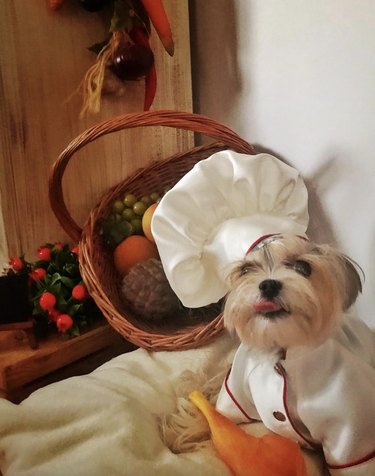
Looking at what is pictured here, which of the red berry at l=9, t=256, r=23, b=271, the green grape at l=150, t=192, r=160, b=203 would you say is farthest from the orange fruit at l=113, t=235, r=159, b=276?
the red berry at l=9, t=256, r=23, b=271

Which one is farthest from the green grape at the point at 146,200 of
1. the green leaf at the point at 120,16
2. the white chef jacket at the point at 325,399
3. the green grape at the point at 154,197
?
the white chef jacket at the point at 325,399

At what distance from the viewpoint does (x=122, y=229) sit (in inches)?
45.1

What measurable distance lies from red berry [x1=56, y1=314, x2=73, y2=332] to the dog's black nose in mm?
495

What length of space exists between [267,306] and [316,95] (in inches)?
20.6

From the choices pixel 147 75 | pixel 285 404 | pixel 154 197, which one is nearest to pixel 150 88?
pixel 147 75

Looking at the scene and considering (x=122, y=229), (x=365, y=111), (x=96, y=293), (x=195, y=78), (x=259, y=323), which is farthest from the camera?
(x=195, y=78)

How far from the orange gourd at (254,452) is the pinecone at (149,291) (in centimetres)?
32

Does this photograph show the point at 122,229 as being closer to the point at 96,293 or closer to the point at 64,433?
the point at 96,293

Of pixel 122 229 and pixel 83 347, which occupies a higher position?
pixel 122 229

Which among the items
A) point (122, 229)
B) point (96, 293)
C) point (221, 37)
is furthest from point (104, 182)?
point (221, 37)

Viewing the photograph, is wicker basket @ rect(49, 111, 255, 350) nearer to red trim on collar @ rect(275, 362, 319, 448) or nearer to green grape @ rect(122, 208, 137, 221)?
green grape @ rect(122, 208, 137, 221)

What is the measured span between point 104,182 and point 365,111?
65 cm

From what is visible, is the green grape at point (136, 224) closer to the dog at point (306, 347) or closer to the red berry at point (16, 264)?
the red berry at point (16, 264)

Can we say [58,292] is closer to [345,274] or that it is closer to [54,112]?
[54,112]
